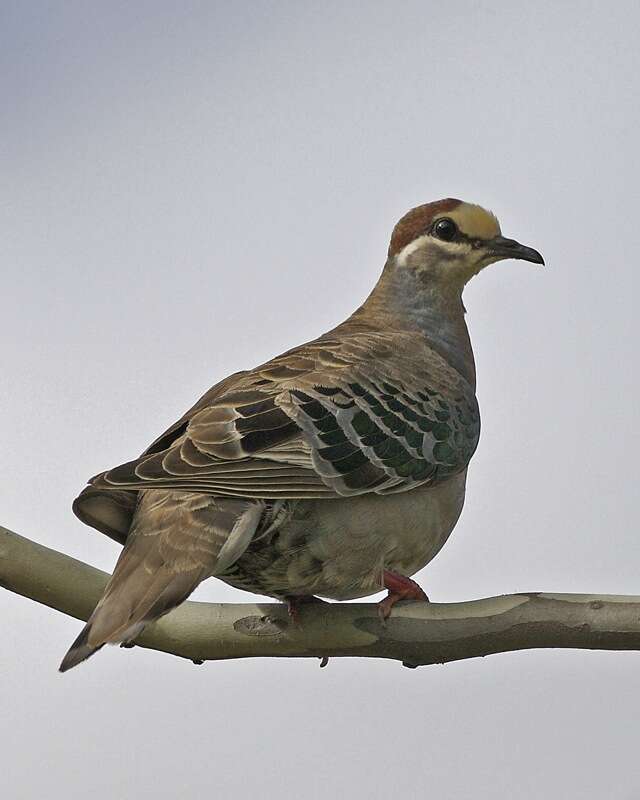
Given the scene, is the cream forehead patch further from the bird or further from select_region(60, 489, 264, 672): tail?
select_region(60, 489, 264, 672): tail

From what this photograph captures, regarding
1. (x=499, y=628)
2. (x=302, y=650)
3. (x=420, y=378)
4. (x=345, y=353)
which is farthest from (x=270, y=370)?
(x=499, y=628)

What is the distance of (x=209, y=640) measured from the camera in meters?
2.95

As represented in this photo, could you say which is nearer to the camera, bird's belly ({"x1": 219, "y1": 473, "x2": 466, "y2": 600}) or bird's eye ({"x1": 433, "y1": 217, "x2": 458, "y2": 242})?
bird's belly ({"x1": 219, "y1": 473, "x2": 466, "y2": 600})

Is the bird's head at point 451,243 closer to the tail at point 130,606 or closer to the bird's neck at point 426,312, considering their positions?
the bird's neck at point 426,312

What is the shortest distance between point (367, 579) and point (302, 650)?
0.97 feet

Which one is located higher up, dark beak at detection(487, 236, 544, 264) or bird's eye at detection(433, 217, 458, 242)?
bird's eye at detection(433, 217, 458, 242)

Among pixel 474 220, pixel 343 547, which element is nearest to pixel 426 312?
pixel 474 220

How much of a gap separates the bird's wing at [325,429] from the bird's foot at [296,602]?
1.03 feet

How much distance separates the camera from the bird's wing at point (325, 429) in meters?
2.89

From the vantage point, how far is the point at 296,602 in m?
3.21

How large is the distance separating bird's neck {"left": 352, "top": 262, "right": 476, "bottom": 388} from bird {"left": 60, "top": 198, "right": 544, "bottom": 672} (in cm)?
16

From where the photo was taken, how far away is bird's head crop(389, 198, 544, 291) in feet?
13.5

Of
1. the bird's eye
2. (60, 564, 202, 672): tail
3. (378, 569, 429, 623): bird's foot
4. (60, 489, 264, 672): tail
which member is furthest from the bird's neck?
(60, 564, 202, 672): tail

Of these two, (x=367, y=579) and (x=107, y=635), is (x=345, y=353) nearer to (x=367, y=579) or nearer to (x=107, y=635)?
(x=367, y=579)
